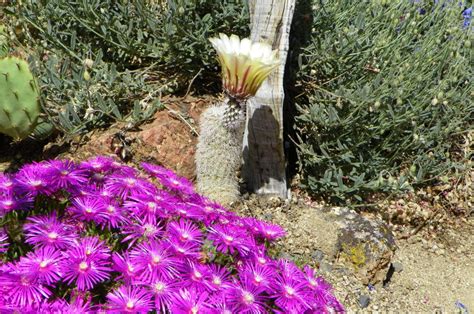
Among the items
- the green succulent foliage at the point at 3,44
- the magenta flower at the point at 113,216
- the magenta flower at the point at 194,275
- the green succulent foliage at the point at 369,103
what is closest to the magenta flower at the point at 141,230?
the magenta flower at the point at 113,216

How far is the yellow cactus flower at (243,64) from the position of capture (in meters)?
2.54

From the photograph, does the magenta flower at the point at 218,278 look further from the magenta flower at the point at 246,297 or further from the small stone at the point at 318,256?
the small stone at the point at 318,256

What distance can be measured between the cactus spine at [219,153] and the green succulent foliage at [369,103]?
518 mm

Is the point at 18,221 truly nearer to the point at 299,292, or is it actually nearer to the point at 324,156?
the point at 299,292

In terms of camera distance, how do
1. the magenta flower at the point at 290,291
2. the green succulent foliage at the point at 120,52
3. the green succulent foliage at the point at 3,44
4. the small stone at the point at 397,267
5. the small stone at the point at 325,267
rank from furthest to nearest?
the green succulent foliage at the point at 3,44, the green succulent foliage at the point at 120,52, the small stone at the point at 397,267, the small stone at the point at 325,267, the magenta flower at the point at 290,291

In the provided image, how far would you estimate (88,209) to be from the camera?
1458 millimetres

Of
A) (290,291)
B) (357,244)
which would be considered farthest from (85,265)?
(357,244)

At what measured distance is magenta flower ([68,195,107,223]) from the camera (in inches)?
57.2

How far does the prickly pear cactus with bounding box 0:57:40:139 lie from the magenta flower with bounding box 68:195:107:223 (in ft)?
5.28

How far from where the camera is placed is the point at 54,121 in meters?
3.19

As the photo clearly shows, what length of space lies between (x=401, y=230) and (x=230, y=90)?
5.53ft

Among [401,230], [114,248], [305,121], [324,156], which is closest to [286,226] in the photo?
[324,156]

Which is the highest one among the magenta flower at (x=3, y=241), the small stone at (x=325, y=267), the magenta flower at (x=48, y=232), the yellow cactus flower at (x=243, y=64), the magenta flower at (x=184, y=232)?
the yellow cactus flower at (x=243, y=64)

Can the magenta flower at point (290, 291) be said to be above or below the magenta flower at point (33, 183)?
below
